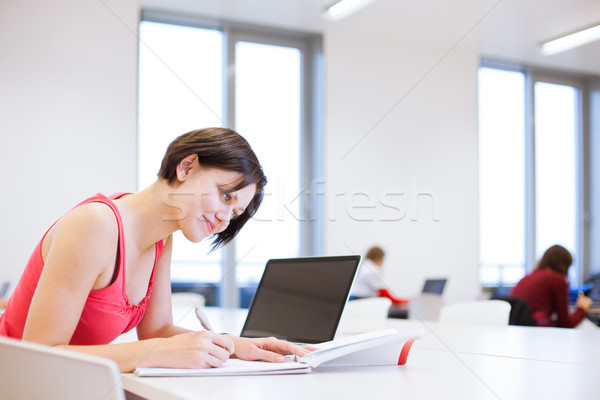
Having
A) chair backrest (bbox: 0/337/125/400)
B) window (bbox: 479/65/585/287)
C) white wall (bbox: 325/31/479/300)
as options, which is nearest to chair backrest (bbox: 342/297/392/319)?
chair backrest (bbox: 0/337/125/400)

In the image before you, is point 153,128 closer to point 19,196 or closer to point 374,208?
point 19,196

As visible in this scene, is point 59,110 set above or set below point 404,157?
above

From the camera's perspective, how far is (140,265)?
4.61ft

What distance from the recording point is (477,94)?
22.8 ft

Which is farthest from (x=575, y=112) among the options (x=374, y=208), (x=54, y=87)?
(x=54, y=87)

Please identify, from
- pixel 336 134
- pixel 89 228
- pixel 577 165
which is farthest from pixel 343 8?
pixel 89 228

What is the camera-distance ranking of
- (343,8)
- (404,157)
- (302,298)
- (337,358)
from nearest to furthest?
(337,358)
(302,298)
(343,8)
(404,157)

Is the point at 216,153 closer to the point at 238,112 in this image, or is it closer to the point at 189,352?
the point at 189,352

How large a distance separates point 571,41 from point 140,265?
6.18 metres

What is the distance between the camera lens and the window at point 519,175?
23.1 feet

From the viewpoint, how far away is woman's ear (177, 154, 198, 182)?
1.33m

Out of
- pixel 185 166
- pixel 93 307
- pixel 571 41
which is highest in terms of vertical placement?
pixel 571 41

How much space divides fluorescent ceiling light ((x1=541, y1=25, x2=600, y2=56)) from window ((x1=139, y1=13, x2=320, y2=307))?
253cm

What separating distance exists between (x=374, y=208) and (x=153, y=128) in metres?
2.38
